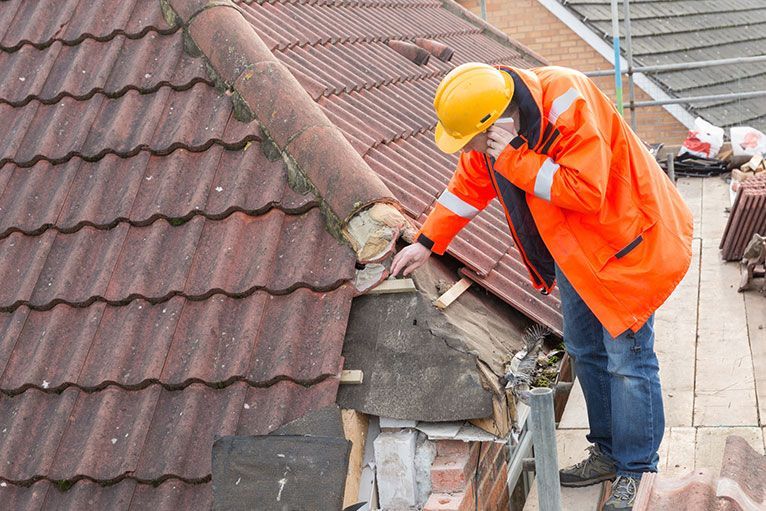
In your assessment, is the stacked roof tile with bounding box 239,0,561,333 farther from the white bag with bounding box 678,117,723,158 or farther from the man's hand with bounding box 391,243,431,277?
the white bag with bounding box 678,117,723,158

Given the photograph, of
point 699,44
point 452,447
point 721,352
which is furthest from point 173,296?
point 699,44

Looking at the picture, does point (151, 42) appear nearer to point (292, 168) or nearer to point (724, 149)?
point (292, 168)

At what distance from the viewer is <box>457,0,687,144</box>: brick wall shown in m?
14.1

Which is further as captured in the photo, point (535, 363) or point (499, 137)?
point (535, 363)

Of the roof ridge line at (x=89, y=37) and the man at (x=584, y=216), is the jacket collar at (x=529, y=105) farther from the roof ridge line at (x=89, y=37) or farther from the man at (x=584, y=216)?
→ the roof ridge line at (x=89, y=37)

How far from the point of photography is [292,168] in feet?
12.7

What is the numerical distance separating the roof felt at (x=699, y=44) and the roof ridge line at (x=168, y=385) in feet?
37.8

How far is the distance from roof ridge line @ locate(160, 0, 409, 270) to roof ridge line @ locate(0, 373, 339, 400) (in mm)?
564

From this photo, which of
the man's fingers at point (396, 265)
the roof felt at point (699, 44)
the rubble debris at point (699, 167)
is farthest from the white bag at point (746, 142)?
the man's fingers at point (396, 265)

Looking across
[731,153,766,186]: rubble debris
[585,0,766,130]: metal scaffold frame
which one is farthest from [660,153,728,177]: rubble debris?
[585,0,766,130]: metal scaffold frame

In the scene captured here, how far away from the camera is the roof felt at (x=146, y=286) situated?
3363 millimetres

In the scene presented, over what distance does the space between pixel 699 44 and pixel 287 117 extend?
1328 centimetres

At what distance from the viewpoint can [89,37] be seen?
462 centimetres

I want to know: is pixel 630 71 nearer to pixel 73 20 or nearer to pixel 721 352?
pixel 721 352
